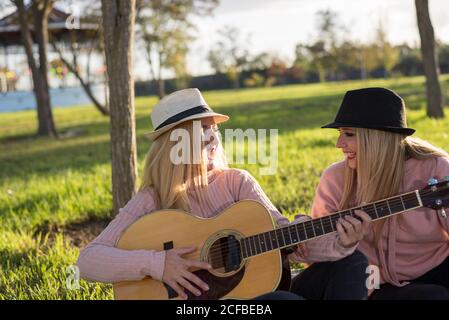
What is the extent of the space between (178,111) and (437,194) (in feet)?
4.17

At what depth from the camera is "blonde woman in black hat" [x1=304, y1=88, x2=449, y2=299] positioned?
105 inches

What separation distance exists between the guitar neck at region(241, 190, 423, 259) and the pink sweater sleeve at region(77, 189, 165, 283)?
43 cm

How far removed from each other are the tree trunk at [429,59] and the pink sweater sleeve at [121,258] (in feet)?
30.1

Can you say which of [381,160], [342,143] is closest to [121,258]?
[342,143]

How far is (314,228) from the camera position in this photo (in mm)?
2504

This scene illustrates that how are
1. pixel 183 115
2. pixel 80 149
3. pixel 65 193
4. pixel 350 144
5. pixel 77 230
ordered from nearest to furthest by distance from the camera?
pixel 350 144 → pixel 183 115 → pixel 77 230 → pixel 65 193 → pixel 80 149

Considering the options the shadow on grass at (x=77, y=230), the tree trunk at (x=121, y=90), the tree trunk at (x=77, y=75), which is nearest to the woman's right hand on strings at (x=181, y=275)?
the tree trunk at (x=121, y=90)

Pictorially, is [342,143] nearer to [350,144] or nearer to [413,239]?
[350,144]

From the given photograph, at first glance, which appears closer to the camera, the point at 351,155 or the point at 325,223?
the point at 325,223

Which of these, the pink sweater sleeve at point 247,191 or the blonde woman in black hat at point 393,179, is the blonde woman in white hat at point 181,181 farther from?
the blonde woman in black hat at point 393,179

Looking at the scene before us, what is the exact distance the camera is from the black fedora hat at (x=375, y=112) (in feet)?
8.70
